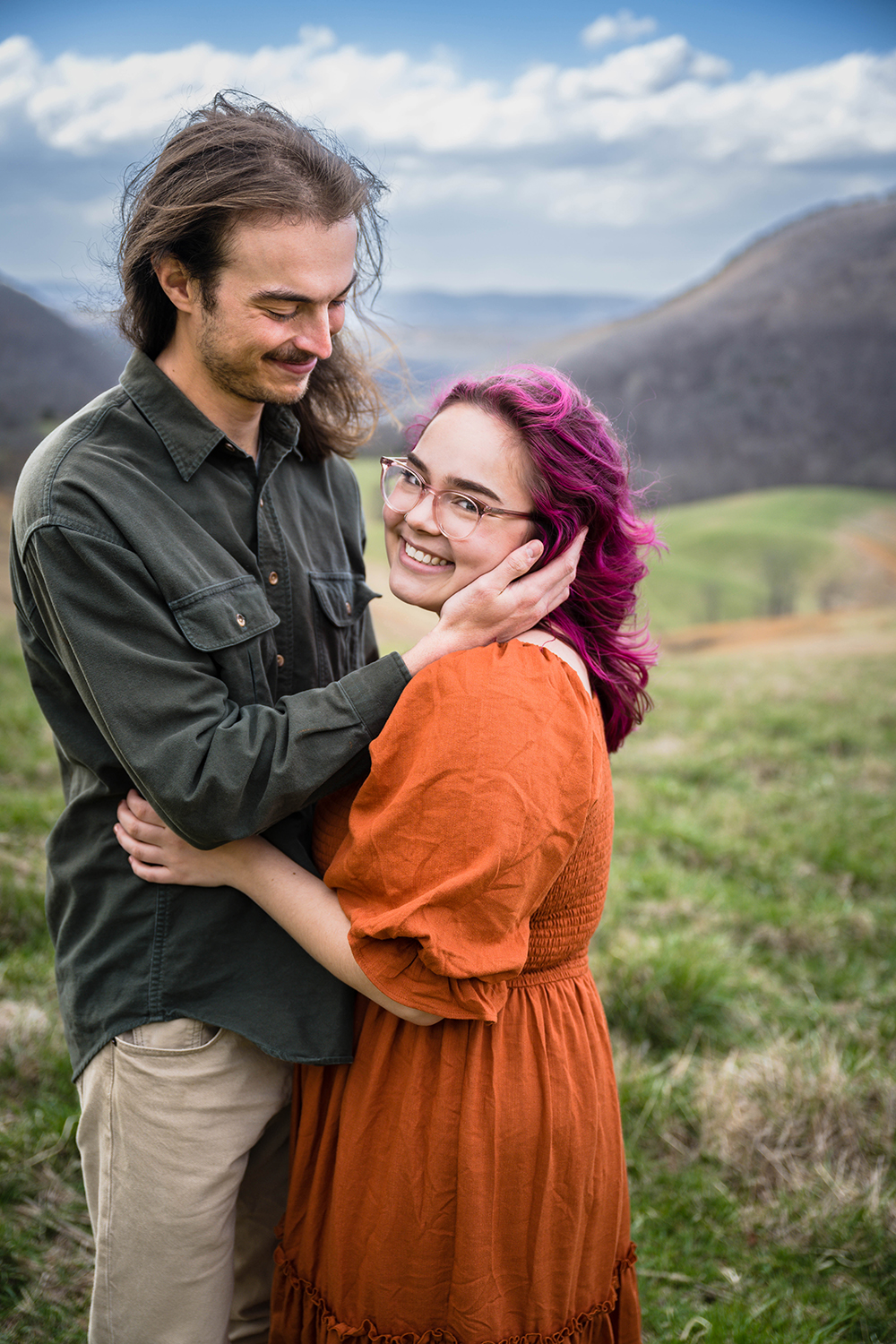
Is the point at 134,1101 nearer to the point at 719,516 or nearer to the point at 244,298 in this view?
the point at 244,298

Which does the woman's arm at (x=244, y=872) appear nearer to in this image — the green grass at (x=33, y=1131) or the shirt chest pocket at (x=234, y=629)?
the shirt chest pocket at (x=234, y=629)

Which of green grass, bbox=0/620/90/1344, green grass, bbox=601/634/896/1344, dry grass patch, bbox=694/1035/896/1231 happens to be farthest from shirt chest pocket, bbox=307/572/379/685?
dry grass patch, bbox=694/1035/896/1231

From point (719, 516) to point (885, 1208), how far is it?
6.60 meters

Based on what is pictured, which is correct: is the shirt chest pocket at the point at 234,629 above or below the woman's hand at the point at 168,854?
above

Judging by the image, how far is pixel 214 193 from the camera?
5.58ft

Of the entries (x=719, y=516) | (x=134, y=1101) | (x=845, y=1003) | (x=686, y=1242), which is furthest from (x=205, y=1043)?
(x=719, y=516)

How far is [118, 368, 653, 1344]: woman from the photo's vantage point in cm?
142

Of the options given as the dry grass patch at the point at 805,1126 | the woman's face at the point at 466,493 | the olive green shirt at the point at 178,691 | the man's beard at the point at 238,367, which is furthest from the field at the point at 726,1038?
the man's beard at the point at 238,367

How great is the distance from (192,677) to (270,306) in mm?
731

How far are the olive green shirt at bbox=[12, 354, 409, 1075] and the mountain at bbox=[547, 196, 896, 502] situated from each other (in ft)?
21.4

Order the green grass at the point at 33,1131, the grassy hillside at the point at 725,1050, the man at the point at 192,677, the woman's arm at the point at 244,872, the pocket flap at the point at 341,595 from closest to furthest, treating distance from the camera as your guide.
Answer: the man at the point at 192,677
the woman's arm at the point at 244,872
the pocket flap at the point at 341,595
the green grass at the point at 33,1131
the grassy hillside at the point at 725,1050

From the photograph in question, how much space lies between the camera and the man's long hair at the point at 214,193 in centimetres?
171

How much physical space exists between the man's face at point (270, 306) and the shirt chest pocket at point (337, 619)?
0.43 meters

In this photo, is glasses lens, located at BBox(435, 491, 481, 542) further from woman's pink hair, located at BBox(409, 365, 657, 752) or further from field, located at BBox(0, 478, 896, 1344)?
field, located at BBox(0, 478, 896, 1344)
